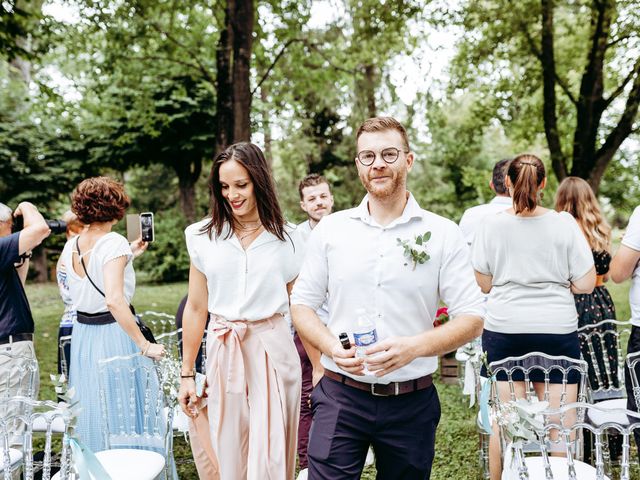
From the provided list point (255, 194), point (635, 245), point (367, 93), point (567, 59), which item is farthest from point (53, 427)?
point (567, 59)

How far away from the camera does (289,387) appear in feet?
9.34

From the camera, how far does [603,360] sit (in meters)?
4.25

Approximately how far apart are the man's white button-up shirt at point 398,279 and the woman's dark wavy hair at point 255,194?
0.56 m

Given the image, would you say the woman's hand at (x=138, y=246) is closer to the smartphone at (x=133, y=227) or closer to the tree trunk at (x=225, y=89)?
A: the smartphone at (x=133, y=227)

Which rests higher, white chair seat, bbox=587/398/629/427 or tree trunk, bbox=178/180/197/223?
tree trunk, bbox=178/180/197/223

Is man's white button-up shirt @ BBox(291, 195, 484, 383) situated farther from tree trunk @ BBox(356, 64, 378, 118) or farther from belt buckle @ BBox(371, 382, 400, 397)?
tree trunk @ BBox(356, 64, 378, 118)

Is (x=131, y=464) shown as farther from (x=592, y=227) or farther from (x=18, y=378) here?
(x=592, y=227)

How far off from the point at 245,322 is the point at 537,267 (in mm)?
1808

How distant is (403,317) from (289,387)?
2.77ft

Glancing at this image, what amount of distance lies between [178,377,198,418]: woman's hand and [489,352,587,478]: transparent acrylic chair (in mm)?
1600

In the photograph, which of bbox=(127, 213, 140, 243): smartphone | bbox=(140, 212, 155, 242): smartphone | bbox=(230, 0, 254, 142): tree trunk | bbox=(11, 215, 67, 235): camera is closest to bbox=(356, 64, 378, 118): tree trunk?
bbox=(230, 0, 254, 142): tree trunk

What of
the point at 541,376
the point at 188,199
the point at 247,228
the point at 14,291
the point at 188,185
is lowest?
the point at 541,376

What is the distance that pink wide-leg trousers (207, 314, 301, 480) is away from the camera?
108 inches

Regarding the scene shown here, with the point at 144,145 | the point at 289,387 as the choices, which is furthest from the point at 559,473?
the point at 144,145
